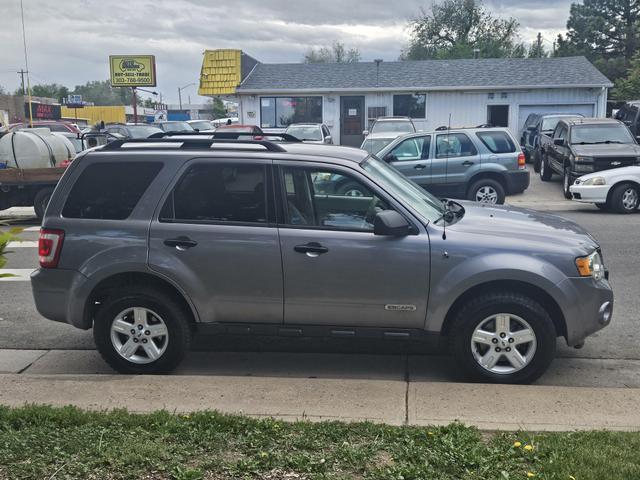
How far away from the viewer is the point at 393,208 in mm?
5332

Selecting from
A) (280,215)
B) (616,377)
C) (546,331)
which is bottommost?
(616,377)

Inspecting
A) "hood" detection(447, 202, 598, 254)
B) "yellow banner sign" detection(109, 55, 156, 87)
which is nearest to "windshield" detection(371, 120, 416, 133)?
"hood" detection(447, 202, 598, 254)

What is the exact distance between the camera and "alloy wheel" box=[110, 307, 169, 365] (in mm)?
5500

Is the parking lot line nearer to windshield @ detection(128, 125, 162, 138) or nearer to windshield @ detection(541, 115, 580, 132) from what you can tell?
windshield @ detection(128, 125, 162, 138)

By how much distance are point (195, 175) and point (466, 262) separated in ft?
7.20

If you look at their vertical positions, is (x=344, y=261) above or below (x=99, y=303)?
above

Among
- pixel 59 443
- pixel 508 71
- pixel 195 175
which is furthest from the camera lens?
pixel 508 71

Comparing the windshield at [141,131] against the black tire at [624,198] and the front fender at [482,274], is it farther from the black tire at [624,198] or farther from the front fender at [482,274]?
the front fender at [482,274]

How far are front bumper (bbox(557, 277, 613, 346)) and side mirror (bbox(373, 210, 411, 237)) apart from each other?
118 centimetres

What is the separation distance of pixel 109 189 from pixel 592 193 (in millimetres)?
11311

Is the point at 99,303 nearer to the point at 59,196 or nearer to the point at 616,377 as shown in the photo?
the point at 59,196

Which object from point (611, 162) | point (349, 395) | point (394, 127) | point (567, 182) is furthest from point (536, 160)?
point (349, 395)

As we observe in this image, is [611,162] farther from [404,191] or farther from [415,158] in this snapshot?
[404,191]

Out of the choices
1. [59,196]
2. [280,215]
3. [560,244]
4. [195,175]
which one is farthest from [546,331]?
[59,196]
